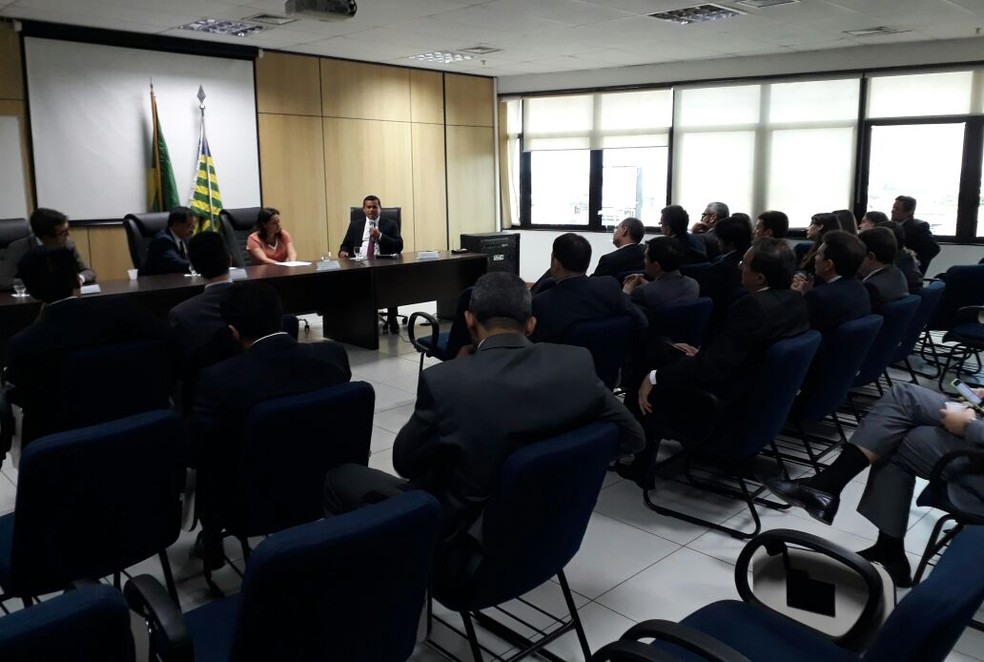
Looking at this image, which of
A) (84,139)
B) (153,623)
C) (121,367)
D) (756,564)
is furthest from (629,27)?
(153,623)

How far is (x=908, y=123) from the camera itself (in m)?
8.30

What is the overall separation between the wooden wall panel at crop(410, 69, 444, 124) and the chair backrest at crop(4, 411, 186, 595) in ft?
27.7

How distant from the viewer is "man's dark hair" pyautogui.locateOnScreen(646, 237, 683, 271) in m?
4.33

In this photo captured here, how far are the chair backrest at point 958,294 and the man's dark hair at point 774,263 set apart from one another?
9.62 ft

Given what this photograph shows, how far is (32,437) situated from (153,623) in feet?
6.37

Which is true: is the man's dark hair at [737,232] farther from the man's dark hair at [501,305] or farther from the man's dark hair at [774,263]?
the man's dark hair at [501,305]

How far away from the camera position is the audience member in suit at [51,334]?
9.47 ft

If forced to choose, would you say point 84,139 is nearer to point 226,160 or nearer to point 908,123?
point 226,160

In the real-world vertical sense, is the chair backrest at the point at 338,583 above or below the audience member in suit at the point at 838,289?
below

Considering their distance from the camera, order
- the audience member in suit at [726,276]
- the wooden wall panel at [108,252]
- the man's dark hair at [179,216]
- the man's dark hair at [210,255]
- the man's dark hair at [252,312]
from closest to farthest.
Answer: the man's dark hair at [252,312], the man's dark hair at [210,255], the audience member in suit at [726,276], the man's dark hair at [179,216], the wooden wall panel at [108,252]

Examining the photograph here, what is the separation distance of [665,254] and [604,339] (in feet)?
3.05

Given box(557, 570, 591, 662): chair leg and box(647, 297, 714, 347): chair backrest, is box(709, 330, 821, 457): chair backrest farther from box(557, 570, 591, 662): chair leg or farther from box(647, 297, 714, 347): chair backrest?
box(557, 570, 591, 662): chair leg

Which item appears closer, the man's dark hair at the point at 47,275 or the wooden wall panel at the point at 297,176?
the man's dark hair at the point at 47,275

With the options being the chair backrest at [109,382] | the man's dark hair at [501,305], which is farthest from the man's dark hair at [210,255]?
the man's dark hair at [501,305]
